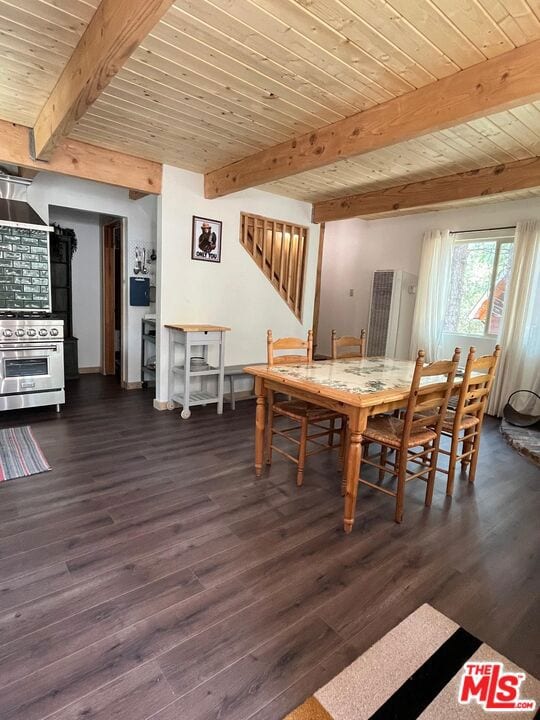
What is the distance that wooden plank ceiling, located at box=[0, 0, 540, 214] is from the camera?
68.7 inches

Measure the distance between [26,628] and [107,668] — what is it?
405 millimetres

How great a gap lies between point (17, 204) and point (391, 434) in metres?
4.45

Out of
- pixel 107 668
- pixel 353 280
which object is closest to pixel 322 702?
pixel 107 668

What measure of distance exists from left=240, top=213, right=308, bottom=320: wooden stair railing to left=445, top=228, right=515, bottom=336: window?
82.8 inches

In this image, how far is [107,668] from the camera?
1353mm

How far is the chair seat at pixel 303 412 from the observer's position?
2.78 meters

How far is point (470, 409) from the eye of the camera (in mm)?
2686

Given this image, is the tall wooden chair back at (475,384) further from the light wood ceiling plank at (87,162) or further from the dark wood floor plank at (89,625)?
the light wood ceiling plank at (87,162)

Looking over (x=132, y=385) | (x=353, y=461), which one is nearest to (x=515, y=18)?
(x=353, y=461)

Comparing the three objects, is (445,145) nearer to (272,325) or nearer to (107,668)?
(272,325)

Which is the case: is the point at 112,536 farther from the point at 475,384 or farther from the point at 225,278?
the point at 225,278

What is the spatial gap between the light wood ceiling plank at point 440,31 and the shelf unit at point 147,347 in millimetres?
4202

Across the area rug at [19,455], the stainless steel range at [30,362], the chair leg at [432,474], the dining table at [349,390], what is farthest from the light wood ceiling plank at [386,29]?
the stainless steel range at [30,362]

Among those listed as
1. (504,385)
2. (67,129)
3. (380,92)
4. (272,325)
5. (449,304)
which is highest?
(380,92)
